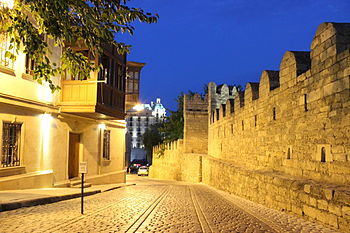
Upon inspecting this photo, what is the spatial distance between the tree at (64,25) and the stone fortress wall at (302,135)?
355 centimetres

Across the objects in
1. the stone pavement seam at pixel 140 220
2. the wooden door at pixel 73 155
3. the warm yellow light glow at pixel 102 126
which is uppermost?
the warm yellow light glow at pixel 102 126

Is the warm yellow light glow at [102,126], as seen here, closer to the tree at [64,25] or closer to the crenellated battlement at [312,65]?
the crenellated battlement at [312,65]

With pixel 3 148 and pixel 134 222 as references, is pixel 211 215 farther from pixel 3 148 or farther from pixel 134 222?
pixel 3 148

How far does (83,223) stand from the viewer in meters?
6.12

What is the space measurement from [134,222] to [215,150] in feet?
42.7

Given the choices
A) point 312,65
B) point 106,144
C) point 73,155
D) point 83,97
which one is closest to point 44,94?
A: point 83,97

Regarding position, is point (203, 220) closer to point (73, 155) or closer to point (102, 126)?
point (73, 155)

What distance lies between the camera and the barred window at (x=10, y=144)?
31.6ft

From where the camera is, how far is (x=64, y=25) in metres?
5.66

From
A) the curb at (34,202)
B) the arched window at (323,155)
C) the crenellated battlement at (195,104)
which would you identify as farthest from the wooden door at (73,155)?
the crenellated battlement at (195,104)

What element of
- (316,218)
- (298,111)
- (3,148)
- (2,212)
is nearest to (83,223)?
(2,212)

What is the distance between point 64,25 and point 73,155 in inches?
370

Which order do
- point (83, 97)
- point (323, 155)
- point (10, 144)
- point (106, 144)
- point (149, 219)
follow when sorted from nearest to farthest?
point (149, 219) < point (323, 155) < point (10, 144) < point (83, 97) < point (106, 144)

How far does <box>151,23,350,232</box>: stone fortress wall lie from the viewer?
6.10 meters
